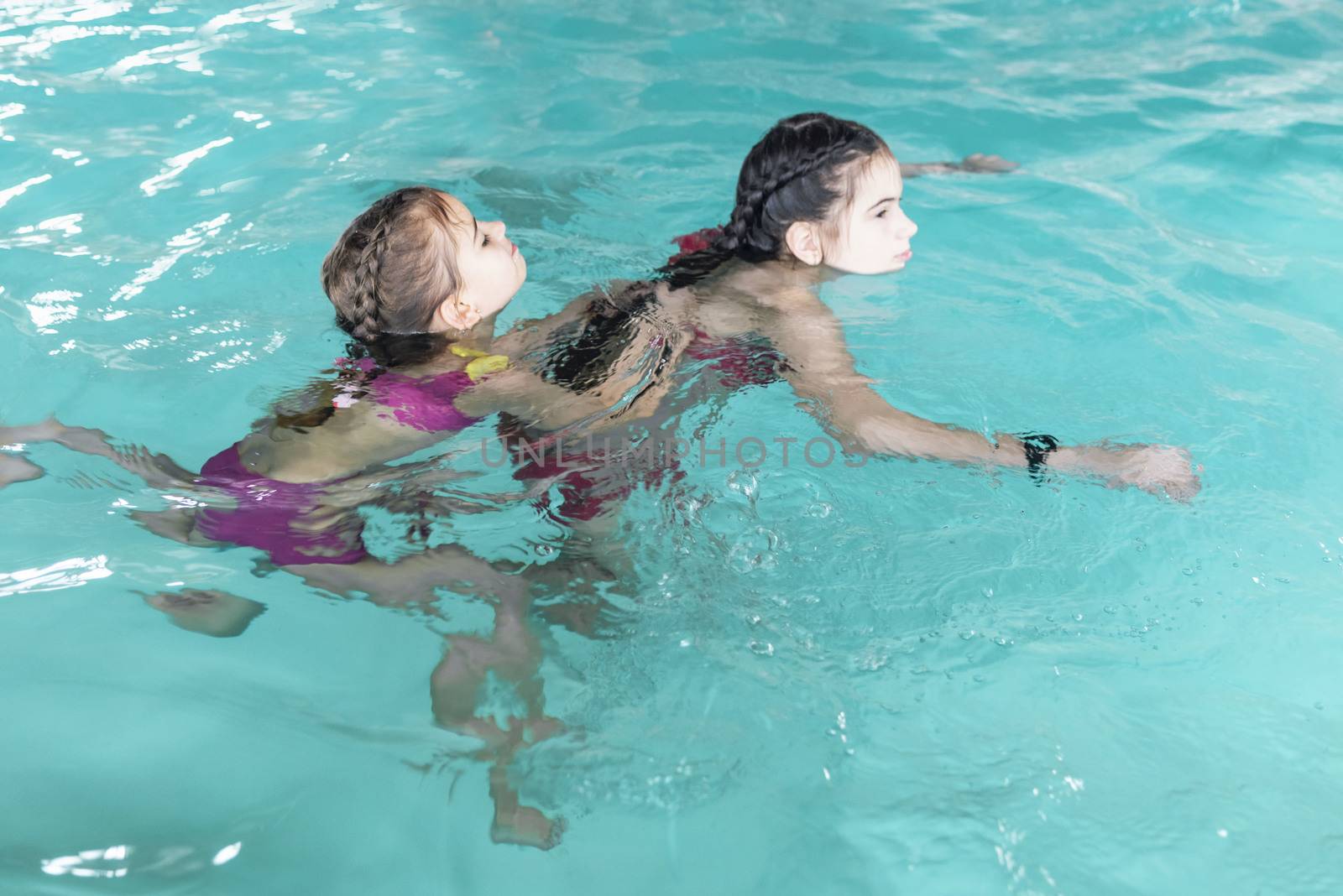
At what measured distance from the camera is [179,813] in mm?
1624

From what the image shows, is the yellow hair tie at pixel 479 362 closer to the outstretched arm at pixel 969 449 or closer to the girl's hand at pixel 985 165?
the outstretched arm at pixel 969 449

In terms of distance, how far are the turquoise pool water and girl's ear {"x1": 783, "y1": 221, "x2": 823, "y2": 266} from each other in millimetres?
367

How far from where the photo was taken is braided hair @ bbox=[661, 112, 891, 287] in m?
2.85

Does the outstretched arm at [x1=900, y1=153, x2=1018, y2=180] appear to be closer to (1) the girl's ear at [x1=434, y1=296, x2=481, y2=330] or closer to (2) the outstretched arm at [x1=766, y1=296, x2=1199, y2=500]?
(2) the outstretched arm at [x1=766, y1=296, x2=1199, y2=500]

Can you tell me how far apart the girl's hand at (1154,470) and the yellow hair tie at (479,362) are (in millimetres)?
1566

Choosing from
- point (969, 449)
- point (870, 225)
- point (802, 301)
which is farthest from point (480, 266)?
point (969, 449)

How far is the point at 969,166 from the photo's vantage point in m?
4.32

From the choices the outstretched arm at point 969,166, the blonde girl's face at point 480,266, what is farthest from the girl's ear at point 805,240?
the outstretched arm at point 969,166

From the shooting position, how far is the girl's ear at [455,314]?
8.17 ft

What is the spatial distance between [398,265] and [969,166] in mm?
2919

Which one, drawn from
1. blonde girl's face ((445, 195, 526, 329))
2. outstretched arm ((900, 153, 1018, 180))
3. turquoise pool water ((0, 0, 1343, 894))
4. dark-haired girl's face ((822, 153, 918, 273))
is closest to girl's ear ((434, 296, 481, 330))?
blonde girl's face ((445, 195, 526, 329))

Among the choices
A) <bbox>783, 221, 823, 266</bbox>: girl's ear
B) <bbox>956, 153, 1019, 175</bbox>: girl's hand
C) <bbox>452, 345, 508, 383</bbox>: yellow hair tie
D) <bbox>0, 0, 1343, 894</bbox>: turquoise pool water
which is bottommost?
<bbox>0, 0, 1343, 894</bbox>: turquoise pool water

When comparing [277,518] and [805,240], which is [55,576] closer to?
[277,518]

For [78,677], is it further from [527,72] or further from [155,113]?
[527,72]
